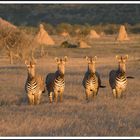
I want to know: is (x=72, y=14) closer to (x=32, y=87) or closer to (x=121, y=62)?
(x=121, y=62)

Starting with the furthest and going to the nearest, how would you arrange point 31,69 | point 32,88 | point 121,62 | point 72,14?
point 72,14 → point 121,62 → point 31,69 → point 32,88

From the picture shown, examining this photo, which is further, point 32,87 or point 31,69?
point 31,69

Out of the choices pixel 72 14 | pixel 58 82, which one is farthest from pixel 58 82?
pixel 72 14

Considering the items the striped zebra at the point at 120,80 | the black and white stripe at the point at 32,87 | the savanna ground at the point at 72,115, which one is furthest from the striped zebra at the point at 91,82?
the black and white stripe at the point at 32,87

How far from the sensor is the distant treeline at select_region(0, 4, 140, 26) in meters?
92.1

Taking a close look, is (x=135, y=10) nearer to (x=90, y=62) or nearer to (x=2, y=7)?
(x=2, y=7)

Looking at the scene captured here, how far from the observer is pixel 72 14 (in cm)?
10450

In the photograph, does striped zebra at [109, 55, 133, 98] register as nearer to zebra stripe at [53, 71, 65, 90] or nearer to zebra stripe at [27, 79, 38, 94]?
zebra stripe at [53, 71, 65, 90]

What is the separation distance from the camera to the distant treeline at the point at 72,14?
92125 mm

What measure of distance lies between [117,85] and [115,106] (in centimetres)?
159

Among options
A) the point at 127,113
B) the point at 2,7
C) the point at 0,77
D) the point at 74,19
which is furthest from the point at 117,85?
the point at 74,19

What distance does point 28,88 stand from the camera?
13.6m

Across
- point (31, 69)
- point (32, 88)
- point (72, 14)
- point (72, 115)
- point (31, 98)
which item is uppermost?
point (72, 14)

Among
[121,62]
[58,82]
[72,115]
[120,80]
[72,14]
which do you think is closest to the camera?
[72,115]
